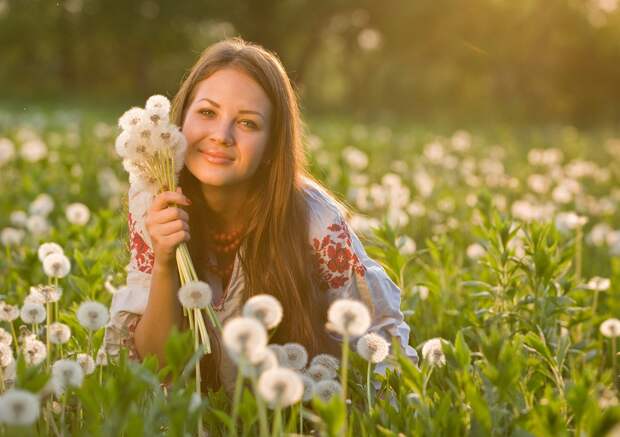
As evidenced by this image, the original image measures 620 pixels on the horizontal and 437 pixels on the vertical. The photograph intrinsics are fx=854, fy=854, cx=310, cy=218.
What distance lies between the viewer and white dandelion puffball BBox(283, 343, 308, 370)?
2400 mm

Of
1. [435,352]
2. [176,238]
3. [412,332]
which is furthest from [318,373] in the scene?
[412,332]

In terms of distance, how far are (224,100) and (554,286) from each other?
150cm

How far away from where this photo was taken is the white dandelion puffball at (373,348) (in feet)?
7.89

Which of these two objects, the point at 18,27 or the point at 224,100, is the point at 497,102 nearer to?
the point at 18,27

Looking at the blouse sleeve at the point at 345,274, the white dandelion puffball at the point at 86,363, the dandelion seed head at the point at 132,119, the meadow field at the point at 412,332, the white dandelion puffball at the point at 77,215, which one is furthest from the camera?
the white dandelion puffball at the point at 77,215

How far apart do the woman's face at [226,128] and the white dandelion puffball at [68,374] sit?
3.58 ft

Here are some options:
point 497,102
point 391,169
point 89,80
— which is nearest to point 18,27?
point 89,80

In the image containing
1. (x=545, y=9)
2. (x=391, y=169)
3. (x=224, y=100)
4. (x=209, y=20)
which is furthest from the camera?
(x=545, y=9)

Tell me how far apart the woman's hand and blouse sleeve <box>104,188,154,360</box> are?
48cm

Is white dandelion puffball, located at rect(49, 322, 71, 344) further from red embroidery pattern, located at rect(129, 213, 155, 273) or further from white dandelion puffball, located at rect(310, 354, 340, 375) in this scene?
white dandelion puffball, located at rect(310, 354, 340, 375)

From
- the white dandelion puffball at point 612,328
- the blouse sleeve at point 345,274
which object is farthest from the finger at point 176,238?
the white dandelion puffball at point 612,328

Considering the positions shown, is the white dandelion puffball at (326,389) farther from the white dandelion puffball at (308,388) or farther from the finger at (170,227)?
the finger at (170,227)

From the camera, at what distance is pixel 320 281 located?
3432mm

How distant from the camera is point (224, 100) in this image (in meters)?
3.24
